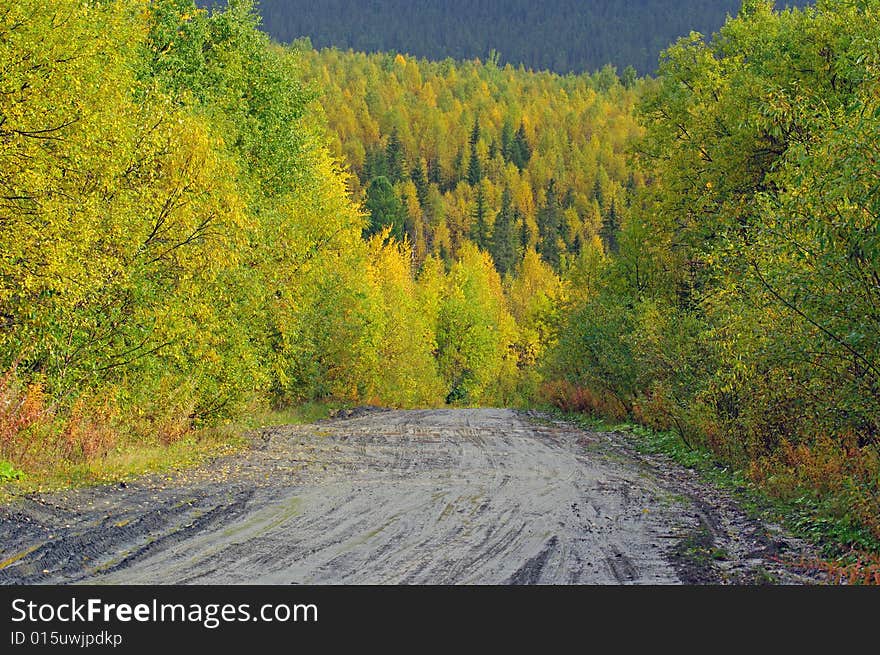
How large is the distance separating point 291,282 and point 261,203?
8.42 ft

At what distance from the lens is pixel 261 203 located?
89.8 ft

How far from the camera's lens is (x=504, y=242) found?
140375 mm

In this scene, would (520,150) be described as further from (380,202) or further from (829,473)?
(829,473)

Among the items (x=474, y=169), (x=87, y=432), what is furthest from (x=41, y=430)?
(x=474, y=169)

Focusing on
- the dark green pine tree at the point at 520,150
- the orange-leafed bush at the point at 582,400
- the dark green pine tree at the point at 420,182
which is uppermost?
the dark green pine tree at the point at 520,150

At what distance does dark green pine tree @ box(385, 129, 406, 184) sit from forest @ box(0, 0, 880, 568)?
10804 centimetres

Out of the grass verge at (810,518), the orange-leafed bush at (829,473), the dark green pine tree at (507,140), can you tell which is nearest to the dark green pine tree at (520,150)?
the dark green pine tree at (507,140)

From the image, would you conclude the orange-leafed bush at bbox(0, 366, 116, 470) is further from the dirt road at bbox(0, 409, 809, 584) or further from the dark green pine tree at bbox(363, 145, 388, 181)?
the dark green pine tree at bbox(363, 145, 388, 181)

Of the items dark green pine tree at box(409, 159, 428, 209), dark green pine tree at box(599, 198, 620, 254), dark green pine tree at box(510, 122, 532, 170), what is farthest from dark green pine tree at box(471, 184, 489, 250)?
dark green pine tree at box(510, 122, 532, 170)

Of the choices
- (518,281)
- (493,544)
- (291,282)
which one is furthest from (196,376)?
(518,281)

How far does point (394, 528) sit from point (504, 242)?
131m

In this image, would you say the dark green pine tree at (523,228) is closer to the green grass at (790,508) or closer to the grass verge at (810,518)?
the green grass at (790,508)

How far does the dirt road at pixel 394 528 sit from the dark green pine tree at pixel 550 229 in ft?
422

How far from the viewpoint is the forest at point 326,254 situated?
11.6 metres
